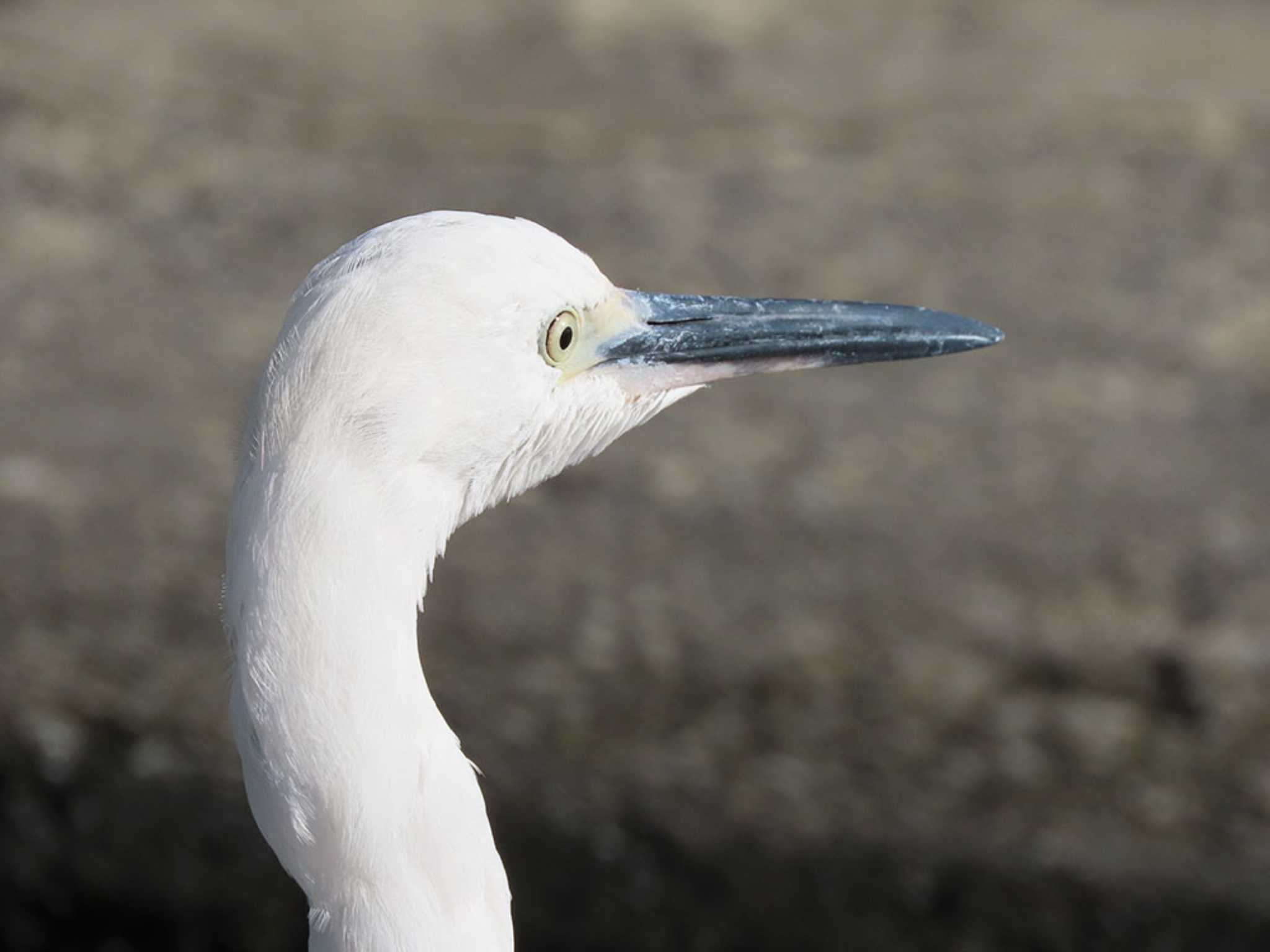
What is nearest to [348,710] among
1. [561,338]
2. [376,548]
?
[376,548]

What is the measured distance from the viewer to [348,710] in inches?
92.4

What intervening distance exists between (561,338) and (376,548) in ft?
1.67

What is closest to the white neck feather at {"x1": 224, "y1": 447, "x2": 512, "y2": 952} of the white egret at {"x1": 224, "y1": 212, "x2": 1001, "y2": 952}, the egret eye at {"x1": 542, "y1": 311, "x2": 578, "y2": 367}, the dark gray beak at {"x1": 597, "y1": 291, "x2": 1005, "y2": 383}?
the white egret at {"x1": 224, "y1": 212, "x2": 1001, "y2": 952}

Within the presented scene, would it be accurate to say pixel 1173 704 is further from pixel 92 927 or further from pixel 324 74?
pixel 324 74

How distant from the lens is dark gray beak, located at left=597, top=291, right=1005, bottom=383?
292 centimetres

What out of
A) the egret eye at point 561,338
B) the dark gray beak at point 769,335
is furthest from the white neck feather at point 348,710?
the dark gray beak at point 769,335

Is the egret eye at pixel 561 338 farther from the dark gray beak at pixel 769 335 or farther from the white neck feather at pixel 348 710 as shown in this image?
the white neck feather at pixel 348 710

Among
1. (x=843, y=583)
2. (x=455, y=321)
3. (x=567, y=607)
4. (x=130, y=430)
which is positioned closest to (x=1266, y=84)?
(x=843, y=583)

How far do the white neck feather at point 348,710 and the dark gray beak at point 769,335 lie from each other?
589 millimetres

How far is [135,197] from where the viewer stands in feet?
29.1

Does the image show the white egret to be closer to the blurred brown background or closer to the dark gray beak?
the dark gray beak

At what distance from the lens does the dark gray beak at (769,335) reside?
9.59ft

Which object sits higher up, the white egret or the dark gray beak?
the dark gray beak

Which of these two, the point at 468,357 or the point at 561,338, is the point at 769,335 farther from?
the point at 468,357
